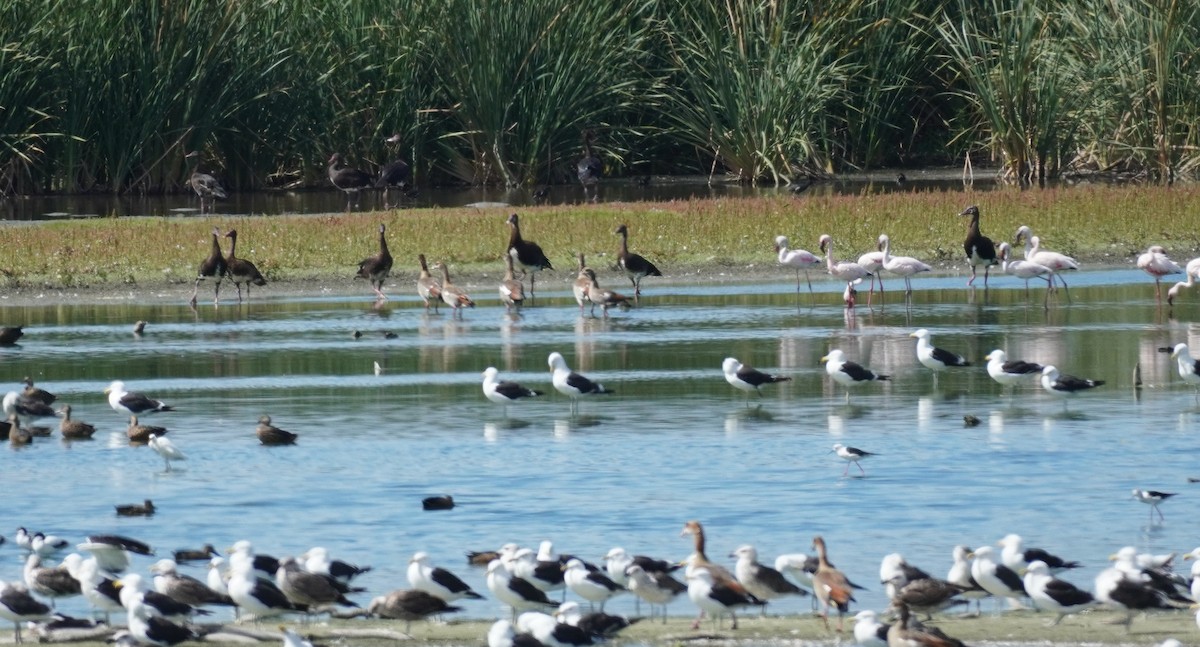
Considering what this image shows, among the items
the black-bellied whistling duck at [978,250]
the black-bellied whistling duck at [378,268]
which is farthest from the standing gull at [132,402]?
A: the black-bellied whistling duck at [978,250]

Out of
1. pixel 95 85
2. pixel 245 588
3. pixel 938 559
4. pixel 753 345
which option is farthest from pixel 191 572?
pixel 95 85

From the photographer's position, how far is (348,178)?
40.1 m

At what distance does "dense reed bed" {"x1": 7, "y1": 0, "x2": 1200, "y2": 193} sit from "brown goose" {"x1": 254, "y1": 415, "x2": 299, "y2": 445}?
22.5 m

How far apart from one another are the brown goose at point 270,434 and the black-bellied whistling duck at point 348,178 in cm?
2339

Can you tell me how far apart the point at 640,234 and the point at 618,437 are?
47.8ft

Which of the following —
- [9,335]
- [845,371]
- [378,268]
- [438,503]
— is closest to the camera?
[438,503]

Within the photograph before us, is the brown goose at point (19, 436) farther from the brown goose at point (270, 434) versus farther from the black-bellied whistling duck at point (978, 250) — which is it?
the black-bellied whistling duck at point (978, 250)

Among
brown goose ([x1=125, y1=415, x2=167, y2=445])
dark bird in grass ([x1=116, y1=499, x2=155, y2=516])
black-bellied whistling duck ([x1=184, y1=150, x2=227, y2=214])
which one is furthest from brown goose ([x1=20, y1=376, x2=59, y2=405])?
black-bellied whistling duck ([x1=184, y1=150, x2=227, y2=214])

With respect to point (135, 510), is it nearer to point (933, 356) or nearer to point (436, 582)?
point (436, 582)

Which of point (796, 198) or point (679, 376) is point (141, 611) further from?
point (796, 198)

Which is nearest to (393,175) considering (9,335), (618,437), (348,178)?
(348,178)

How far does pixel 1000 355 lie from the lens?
18.5m

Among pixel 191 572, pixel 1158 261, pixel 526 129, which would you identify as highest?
pixel 526 129

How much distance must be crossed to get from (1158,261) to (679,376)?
8.34 m
